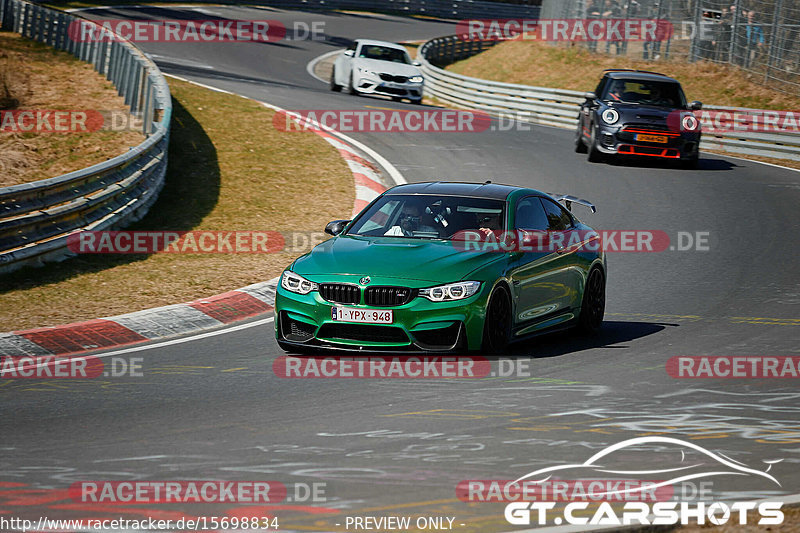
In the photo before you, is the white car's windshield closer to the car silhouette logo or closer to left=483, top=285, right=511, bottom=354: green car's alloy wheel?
left=483, top=285, right=511, bottom=354: green car's alloy wheel

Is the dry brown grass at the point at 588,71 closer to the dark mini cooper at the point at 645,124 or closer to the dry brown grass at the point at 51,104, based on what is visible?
the dark mini cooper at the point at 645,124

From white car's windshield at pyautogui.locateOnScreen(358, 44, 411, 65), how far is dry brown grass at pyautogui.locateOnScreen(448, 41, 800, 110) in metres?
9.01

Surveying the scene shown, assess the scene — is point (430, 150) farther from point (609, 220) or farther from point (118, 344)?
point (118, 344)

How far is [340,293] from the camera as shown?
364 inches

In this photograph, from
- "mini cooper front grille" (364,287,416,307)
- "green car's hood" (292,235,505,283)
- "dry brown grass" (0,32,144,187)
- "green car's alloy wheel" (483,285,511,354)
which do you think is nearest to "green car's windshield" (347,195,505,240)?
"green car's hood" (292,235,505,283)

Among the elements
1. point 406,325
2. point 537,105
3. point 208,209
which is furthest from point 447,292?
point 537,105

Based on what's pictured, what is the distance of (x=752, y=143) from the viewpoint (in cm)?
2650

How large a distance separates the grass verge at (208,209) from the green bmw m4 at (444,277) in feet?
9.30

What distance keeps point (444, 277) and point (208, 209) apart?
8432mm

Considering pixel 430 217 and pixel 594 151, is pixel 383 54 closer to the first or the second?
pixel 594 151

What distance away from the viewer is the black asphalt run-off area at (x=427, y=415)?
6164mm

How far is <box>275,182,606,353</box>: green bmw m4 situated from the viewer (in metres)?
9.12

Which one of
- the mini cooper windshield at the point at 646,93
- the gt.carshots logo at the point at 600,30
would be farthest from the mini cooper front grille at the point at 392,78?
the gt.carshots logo at the point at 600,30

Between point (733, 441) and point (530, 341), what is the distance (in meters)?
3.67
